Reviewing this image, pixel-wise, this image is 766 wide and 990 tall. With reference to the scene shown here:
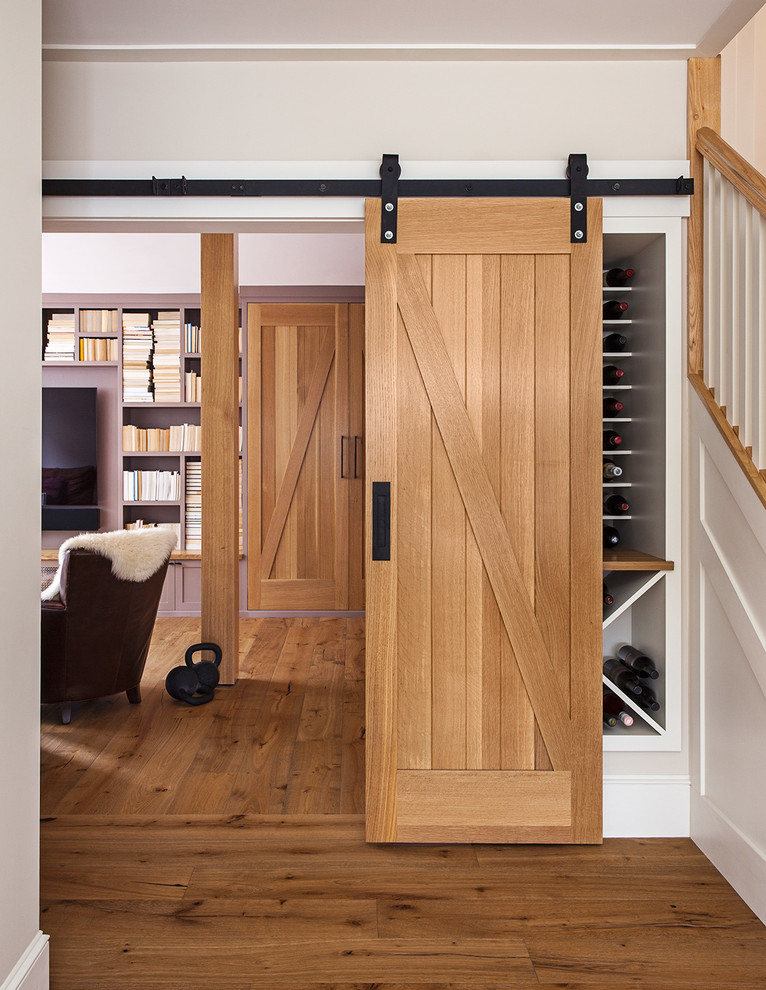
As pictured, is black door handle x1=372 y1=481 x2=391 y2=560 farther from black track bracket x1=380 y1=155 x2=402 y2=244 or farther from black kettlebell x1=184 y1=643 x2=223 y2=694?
black kettlebell x1=184 y1=643 x2=223 y2=694

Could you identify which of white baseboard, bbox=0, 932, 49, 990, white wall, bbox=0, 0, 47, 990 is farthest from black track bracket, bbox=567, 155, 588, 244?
white baseboard, bbox=0, 932, 49, 990

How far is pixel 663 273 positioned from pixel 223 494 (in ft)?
8.84

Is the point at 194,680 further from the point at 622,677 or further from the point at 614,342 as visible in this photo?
the point at 614,342

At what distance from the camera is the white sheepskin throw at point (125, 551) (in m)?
3.38

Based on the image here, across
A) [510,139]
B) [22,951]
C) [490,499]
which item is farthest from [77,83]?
[22,951]

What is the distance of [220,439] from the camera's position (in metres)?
4.16

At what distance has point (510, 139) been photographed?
2.43m

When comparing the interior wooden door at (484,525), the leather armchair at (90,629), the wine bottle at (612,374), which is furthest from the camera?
the leather armchair at (90,629)

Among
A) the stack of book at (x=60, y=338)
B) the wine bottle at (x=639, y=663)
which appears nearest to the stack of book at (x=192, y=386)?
the stack of book at (x=60, y=338)

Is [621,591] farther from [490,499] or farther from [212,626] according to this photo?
[212,626]

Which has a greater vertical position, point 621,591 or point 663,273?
point 663,273

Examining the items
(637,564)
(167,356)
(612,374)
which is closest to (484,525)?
(637,564)

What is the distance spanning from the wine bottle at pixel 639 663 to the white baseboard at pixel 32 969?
200 centimetres

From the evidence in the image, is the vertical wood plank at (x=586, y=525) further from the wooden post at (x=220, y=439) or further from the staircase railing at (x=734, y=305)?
the wooden post at (x=220, y=439)
